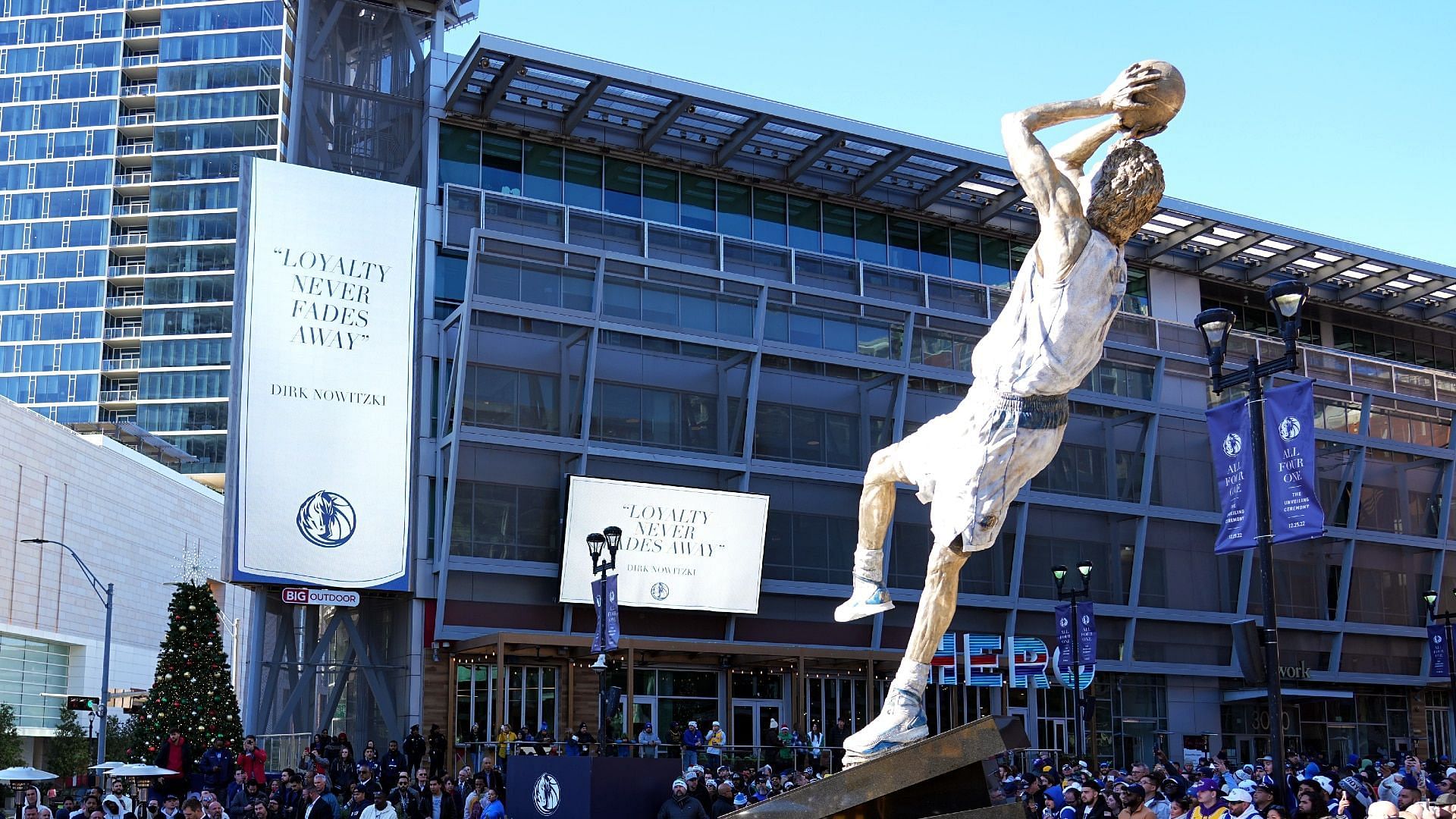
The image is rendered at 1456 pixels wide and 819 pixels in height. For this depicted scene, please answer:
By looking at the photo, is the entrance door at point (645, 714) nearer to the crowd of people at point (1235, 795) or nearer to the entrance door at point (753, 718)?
the entrance door at point (753, 718)

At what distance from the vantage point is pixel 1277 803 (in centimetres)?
1202

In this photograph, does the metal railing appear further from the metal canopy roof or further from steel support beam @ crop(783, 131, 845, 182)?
steel support beam @ crop(783, 131, 845, 182)

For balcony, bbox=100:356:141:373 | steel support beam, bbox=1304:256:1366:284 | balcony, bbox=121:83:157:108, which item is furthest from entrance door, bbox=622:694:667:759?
balcony, bbox=121:83:157:108

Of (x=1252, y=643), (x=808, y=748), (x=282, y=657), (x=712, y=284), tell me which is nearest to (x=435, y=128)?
(x=712, y=284)

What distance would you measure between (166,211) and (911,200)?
65.2 meters

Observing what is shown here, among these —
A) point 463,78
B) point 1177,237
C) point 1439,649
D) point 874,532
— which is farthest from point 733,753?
point 1177,237

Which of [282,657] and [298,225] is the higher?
[298,225]

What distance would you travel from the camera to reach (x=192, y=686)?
33.7m

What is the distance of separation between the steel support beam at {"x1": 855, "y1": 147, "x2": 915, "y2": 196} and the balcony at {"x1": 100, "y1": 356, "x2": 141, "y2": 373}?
65.2 meters

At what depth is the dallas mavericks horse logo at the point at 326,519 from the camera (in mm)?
36281

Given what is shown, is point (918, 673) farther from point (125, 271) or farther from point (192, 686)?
point (125, 271)

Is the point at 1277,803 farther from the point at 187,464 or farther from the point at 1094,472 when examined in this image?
the point at 187,464

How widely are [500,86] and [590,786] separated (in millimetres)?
27611

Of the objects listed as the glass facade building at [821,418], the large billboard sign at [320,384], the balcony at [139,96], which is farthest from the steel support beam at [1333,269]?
the balcony at [139,96]
